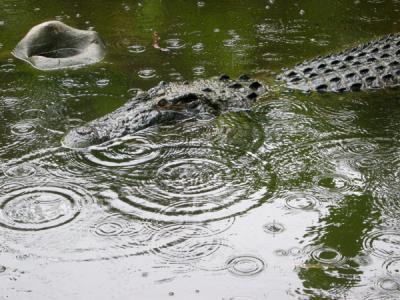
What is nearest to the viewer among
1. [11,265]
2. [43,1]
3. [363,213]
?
[11,265]

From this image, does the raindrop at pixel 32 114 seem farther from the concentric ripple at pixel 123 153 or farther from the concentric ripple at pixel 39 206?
the concentric ripple at pixel 39 206

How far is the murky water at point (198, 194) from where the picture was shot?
3836 mm

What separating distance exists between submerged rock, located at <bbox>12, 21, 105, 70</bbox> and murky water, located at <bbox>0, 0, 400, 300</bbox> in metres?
0.31

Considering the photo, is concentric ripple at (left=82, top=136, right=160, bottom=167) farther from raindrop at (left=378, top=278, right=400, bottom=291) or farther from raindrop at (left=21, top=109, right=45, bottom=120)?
raindrop at (left=378, top=278, right=400, bottom=291)

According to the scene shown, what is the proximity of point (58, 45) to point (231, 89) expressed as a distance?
297 centimetres

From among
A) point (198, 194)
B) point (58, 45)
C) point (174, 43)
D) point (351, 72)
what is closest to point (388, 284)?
point (198, 194)

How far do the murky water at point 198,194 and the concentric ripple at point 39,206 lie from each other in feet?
0.05

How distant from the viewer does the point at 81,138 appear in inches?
216

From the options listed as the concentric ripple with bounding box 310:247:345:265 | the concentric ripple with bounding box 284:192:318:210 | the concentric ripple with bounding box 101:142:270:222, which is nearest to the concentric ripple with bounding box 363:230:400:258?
the concentric ripple with bounding box 310:247:345:265

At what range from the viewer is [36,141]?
5668mm

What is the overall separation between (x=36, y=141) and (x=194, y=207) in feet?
6.26

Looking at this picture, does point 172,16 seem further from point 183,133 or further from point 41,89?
point 183,133

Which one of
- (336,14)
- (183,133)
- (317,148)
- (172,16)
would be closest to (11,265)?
(183,133)

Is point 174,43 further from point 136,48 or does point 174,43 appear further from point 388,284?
point 388,284
